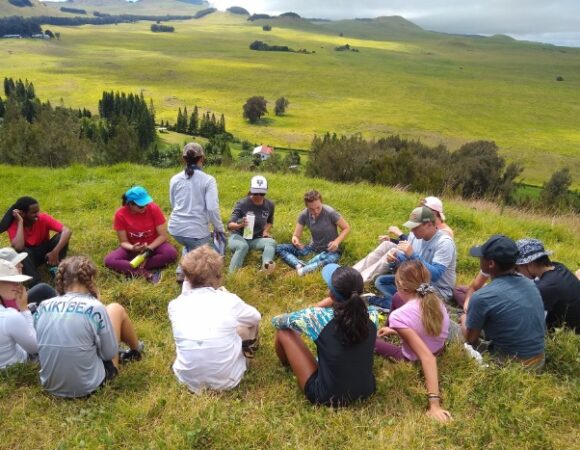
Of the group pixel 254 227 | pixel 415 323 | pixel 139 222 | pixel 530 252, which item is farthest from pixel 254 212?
pixel 530 252

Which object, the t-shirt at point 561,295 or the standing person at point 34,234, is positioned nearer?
the t-shirt at point 561,295

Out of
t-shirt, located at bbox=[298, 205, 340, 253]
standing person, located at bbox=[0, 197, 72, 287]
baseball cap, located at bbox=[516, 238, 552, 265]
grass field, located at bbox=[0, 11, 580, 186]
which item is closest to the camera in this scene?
baseball cap, located at bbox=[516, 238, 552, 265]

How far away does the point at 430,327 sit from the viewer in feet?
15.2

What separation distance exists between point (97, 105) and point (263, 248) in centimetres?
12201

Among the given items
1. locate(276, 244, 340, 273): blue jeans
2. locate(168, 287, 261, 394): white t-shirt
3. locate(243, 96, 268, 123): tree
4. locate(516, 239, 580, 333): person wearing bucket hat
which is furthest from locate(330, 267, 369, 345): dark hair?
locate(243, 96, 268, 123): tree

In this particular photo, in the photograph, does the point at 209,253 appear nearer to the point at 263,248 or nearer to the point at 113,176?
the point at 263,248

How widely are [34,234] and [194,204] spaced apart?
2568 millimetres

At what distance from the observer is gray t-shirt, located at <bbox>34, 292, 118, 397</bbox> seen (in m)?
4.12

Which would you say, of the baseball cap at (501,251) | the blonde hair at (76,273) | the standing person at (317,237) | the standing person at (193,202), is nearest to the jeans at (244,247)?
the standing person at (317,237)

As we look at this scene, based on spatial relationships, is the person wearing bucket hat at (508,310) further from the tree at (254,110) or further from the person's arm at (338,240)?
the tree at (254,110)

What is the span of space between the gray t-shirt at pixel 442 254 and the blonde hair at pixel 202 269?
10.2 ft

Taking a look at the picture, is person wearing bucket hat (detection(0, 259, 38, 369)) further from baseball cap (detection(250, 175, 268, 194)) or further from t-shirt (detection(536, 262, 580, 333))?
t-shirt (detection(536, 262, 580, 333))

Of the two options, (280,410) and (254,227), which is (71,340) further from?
(254,227)

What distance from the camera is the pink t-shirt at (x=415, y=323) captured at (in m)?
4.62
